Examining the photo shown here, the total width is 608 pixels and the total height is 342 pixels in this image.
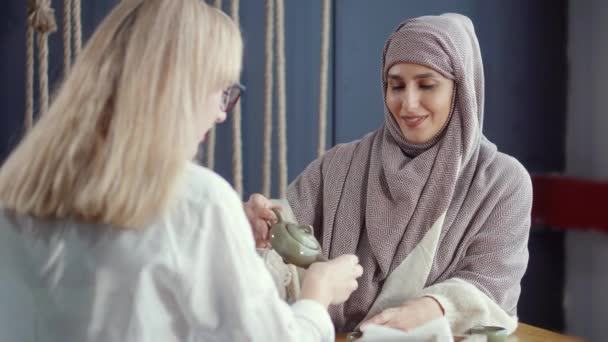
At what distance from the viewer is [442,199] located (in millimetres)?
1743

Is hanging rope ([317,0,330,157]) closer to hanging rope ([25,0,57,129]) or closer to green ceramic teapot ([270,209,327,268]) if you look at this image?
hanging rope ([25,0,57,129])

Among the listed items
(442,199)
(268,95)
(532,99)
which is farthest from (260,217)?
(532,99)

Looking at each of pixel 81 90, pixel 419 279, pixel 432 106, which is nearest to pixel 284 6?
pixel 432 106

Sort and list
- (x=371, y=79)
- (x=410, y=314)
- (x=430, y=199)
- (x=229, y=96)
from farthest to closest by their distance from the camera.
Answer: (x=371, y=79), (x=430, y=199), (x=410, y=314), (x=229, y=96)

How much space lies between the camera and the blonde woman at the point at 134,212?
98cm

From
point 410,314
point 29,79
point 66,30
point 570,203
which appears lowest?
point 570,203

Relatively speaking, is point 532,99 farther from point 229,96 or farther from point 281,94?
point 229,96

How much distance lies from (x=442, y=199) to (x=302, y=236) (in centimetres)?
46

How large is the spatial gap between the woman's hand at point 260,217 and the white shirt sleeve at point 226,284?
60 cm

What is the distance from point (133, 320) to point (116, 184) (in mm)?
157

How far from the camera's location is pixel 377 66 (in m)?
2.60

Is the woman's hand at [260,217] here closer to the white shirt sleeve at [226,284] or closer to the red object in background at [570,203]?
the white shirt sleeve at [226,284]

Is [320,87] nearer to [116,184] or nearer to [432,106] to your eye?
[432,106]

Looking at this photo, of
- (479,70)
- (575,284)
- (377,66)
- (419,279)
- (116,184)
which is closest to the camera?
(116,184)
